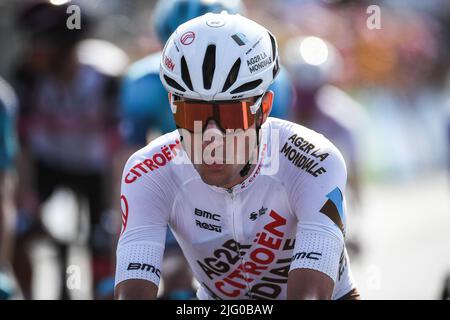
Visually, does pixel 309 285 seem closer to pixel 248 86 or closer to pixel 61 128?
pixel 248 86

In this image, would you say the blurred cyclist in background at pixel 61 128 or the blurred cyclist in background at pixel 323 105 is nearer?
the blurred cyclist in background at pixel 61 128

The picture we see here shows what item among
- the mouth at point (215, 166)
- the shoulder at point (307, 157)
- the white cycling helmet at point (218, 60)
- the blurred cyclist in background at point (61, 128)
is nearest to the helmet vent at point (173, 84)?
the white cycling helmet at point (218, 60)

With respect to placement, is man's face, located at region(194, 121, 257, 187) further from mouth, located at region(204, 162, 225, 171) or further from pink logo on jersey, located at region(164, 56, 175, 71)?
pink logo on jersey, located at region(164, 56, 175, 71)

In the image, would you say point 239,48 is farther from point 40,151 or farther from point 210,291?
point 40,151

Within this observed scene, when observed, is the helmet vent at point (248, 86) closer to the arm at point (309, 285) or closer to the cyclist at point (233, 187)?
the cyclist at point (233, 187)

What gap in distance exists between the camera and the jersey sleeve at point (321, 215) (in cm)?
436

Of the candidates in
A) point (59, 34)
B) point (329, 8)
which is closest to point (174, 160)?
point (59, 34)

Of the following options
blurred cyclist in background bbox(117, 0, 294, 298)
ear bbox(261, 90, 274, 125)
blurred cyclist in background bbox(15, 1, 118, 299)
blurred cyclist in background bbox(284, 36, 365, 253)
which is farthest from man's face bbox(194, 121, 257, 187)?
blurred cyclist in background bbox(284, 36, 365, 253)

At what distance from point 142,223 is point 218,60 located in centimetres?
76

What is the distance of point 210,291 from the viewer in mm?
5027

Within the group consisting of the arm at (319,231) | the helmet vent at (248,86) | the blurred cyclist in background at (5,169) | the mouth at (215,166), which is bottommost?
the arm at (319,231)

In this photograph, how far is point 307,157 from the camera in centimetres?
457
